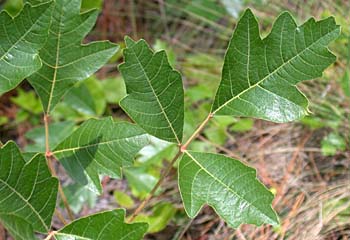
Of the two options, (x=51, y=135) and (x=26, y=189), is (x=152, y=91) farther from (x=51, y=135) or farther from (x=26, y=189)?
(x=51, y=135)

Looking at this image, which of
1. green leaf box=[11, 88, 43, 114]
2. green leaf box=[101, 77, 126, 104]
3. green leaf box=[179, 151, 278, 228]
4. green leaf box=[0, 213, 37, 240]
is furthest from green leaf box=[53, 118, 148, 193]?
green leaf box=[11, 88, 43, 114]

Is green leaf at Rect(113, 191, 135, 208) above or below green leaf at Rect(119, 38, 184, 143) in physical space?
below

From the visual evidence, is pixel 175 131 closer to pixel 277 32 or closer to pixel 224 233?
pixel 277 32

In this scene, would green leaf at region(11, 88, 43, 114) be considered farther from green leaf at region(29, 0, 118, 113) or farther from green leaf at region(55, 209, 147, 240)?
green leaf at region(55, 209, 147, 240)

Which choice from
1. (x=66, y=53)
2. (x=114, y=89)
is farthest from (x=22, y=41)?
(x=114, y=89)

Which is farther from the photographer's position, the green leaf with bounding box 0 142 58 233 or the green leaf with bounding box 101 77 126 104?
the green leaf with bounding box 101 77 126 104

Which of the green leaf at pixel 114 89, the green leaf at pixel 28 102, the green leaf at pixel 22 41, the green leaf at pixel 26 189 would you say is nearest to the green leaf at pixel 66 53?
the green leaf at pixel 22 41

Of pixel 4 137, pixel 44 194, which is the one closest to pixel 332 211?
pixel 44 194

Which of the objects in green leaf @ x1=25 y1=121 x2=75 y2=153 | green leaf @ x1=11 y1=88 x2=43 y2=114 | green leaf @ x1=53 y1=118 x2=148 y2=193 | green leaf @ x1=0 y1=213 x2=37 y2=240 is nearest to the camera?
green leaf @ x1=0 y1=213 x2=37 y2=240
